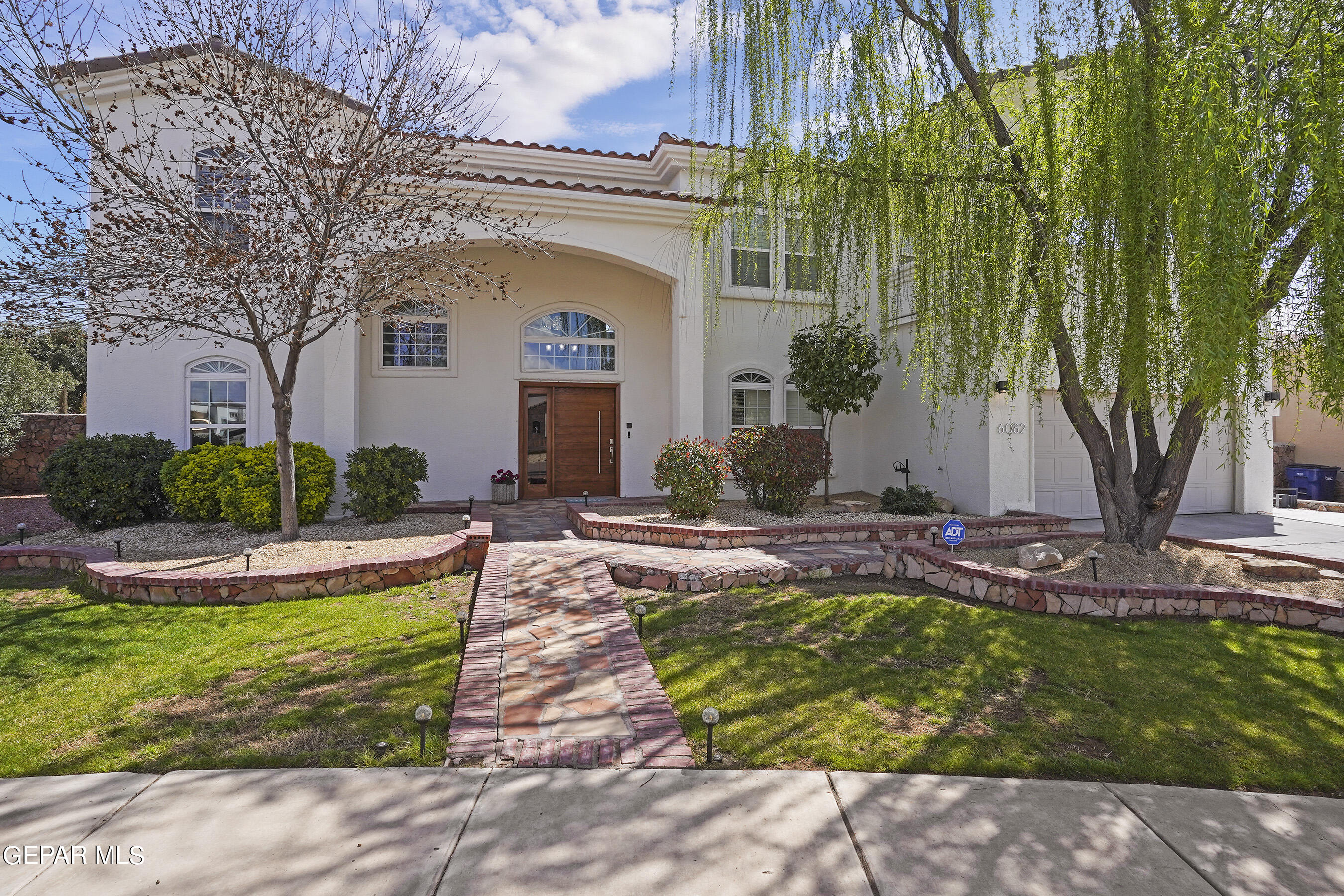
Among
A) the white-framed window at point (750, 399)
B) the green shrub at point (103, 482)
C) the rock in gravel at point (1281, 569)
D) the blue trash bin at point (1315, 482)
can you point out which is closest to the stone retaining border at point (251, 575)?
the green shrub at point (103, 482)

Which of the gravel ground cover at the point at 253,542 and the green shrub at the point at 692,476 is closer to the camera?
the gravel ground cover at the point at 253,542

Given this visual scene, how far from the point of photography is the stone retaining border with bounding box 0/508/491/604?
6.11 metres

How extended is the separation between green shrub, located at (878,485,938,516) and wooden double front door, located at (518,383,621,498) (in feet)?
15.2

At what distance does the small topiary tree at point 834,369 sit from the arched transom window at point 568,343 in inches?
132

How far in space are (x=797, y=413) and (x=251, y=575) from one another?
9.14m

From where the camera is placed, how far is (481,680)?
4.12m

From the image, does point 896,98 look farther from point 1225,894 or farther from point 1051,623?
point 1225,894

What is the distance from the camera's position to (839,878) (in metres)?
2.39

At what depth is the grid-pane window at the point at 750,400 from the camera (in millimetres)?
12336

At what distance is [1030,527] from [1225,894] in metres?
7.71

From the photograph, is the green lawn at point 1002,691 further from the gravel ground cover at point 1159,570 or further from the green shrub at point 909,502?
the green shrub at point 909,502

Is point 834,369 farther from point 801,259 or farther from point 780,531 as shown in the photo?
point 801,259

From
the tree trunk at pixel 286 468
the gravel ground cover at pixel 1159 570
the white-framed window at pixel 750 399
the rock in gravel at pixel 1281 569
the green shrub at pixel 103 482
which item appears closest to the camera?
the gravel ground cover at pixel 1159 570

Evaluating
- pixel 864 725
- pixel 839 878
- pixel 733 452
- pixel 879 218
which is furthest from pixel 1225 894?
pixel 733 452
